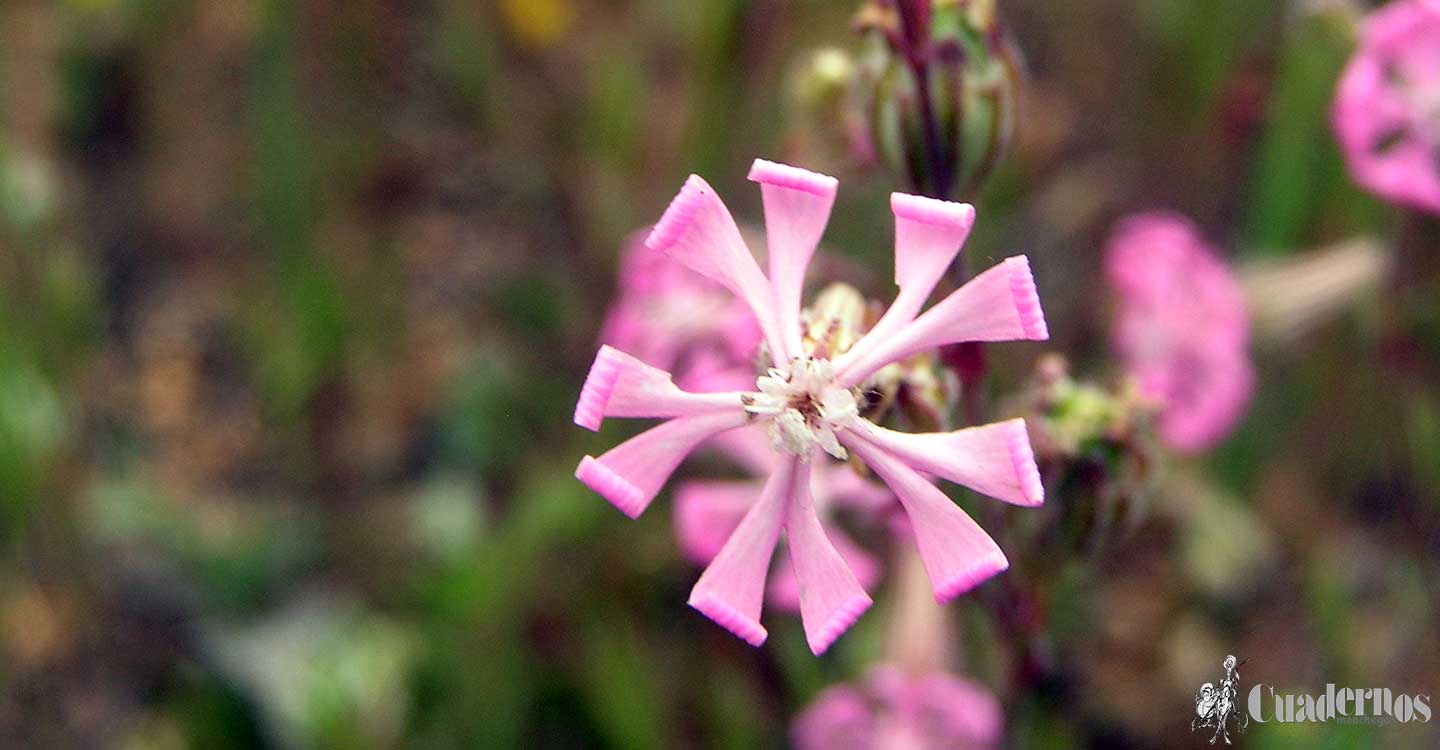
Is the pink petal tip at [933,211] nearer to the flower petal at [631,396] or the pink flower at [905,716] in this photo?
the flower petal at [631,396]

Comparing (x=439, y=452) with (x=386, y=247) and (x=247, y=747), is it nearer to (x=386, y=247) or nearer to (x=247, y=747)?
(x=386, y=247)

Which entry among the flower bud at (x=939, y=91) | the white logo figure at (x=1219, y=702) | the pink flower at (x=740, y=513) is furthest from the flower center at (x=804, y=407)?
the white logo figure at (x=1219, y=702)

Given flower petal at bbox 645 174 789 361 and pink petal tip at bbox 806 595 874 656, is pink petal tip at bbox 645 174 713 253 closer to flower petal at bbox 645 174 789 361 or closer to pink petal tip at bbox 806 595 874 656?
flower petal at bbox 645 174 789 361

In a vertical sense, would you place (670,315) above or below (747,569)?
above

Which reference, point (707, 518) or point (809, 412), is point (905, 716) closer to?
point (707, 518)

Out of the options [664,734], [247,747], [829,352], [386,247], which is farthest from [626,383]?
[386,247]

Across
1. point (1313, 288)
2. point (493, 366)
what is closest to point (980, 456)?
point (1313, 288)
